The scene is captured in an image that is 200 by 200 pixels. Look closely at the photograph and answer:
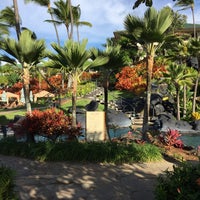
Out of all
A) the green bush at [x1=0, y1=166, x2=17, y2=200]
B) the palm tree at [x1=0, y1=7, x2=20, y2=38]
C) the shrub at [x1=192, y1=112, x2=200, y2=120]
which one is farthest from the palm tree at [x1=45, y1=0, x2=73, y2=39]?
the green bush at [x1=0, y1=166, x2=17, y2=200]

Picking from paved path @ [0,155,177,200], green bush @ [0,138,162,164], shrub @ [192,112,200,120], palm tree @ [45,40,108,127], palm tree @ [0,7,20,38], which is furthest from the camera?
palm tree @ [0,7,20,38]

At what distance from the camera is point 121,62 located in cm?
1198

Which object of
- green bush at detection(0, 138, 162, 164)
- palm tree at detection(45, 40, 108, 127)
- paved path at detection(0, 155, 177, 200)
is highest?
palm tree at detection(45, 40, 108, 127)

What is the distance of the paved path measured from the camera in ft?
19.8

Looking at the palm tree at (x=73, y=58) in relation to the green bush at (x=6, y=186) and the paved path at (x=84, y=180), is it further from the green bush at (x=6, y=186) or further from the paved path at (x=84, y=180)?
the green bush at (x=6, y=186)

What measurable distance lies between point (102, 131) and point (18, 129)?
3.16 meters

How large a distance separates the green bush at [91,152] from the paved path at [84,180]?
27 centimetres

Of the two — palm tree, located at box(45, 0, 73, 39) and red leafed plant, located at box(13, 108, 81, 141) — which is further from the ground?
palm tree, located at box(45, 0, 73, 39)

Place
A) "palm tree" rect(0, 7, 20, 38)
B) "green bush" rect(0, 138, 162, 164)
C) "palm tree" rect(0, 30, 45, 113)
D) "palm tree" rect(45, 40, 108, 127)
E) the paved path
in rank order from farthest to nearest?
"palm tree" rect(0, 7, 20, 38) < "palm tree" rect(0, 30, 45, 113) < "palm tree" rect(45, 40, 108, 127) < "green bush" rect(0, 138, 162, 164) < the paved path

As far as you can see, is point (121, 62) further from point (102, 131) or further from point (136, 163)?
point (136, 163)

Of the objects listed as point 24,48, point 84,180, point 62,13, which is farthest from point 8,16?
point 84,180

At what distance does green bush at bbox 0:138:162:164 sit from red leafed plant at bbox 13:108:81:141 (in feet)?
2.05

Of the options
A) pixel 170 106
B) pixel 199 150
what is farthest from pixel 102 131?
pixel 170 106

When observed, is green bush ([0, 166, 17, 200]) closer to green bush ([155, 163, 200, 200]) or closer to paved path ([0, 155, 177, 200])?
paved path ([0, 155, 177, 200])
